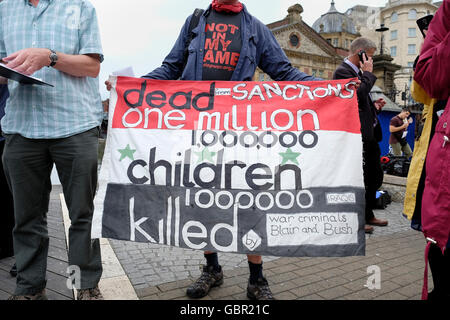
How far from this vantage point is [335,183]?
244 cm

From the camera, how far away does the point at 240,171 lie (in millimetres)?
2469

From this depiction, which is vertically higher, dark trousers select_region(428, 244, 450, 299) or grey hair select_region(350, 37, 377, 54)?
grey hair select_region(350, 37, 377, 54)

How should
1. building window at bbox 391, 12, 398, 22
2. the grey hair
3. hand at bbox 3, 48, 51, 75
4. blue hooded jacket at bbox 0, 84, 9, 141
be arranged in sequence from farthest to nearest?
building window at bbox 391, 12, 398, 22
the grey hair
blue hooded jacket at bbox 0, 84, 9, 141
hand at bbox 3, 48, 51, 75

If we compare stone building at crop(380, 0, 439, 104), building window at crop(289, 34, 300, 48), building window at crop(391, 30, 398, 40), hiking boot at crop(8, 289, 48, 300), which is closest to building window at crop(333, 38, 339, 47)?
building window at crop(289, 34, 300, 48)

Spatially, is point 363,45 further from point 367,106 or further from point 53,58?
point 53,58

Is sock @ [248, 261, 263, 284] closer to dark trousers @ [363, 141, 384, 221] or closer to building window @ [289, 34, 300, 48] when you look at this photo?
dark trousers @ [363, 141, 384, 221]

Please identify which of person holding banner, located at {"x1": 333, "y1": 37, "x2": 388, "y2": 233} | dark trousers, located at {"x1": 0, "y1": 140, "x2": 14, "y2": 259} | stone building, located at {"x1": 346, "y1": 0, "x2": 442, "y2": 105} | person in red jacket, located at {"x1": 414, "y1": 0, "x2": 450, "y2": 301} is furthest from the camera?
stone building, located at {"x1": 346, "y1": 0, "x2": 442, "y2": 105}

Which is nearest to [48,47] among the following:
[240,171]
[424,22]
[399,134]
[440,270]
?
[240,171]

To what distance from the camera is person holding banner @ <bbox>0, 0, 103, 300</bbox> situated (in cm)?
240

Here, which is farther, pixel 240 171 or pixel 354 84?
pixel 354 84

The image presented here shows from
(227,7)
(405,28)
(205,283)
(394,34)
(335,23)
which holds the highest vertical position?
(405,28)

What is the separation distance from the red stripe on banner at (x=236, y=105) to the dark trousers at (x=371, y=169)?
2.47m

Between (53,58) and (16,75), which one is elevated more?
(53,58)

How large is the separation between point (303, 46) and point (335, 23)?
69.3 ft
